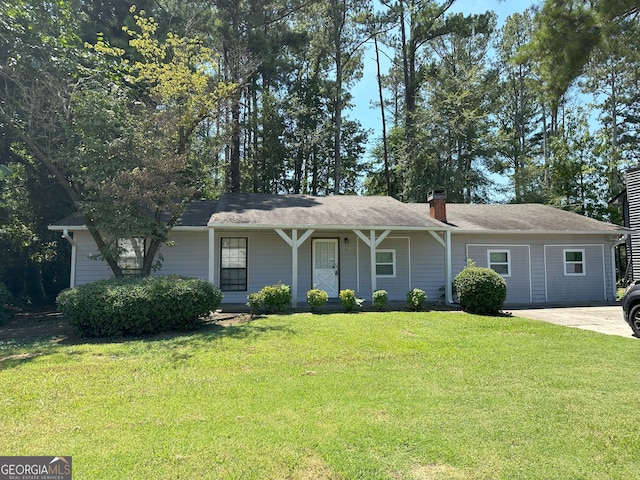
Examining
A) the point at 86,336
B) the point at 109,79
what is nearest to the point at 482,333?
the point at 86,336

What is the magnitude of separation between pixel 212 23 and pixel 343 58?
941 cm

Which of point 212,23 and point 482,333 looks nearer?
point 482,333

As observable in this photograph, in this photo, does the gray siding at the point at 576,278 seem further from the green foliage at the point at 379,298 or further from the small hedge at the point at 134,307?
the small hedge at the point at 134,307

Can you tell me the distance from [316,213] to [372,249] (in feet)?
7.45

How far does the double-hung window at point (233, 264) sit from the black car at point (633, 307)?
1006cm

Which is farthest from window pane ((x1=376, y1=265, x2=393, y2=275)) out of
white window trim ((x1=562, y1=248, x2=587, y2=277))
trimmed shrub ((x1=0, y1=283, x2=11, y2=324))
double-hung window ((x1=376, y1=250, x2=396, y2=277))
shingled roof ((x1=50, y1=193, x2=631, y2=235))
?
trimmed shrub ((x1=0, y1=283, x2=11, y2=324))

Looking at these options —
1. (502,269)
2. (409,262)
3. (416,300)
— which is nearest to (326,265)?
(409,262)

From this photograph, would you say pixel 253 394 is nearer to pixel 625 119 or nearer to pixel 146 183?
pixel 146 183

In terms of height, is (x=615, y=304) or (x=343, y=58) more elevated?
(x=343, y=58)

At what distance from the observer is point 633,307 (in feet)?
27.2

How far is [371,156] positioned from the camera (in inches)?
1182

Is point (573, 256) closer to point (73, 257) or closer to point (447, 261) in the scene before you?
point (447, 261)

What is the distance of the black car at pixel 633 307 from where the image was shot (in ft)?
26.9

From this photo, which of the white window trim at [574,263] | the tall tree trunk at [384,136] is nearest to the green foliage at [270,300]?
the white window trim at [574,263]
